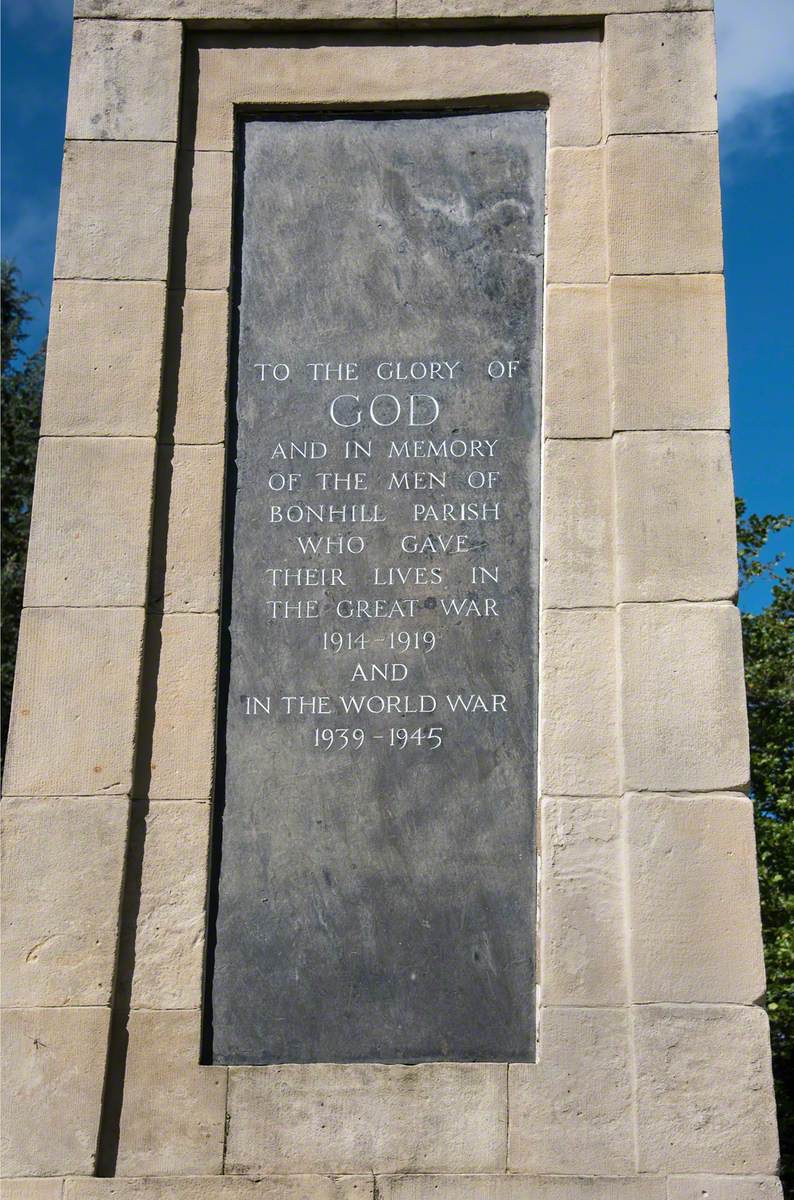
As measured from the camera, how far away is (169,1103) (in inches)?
261

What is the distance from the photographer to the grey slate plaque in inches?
271

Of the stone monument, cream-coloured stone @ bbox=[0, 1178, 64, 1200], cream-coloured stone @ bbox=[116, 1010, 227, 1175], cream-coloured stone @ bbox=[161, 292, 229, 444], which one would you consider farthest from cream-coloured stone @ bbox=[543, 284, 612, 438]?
cream-coloured stone @ bbox=[0, 1178, 64, 1200]

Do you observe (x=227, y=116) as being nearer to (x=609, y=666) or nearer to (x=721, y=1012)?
(x=609, y=666)

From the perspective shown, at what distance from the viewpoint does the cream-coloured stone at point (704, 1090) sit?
6.43 metres

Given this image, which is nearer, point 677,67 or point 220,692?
point 220,692

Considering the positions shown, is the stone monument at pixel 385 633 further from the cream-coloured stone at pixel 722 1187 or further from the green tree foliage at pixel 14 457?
the green tree foliage at pixel 14 457

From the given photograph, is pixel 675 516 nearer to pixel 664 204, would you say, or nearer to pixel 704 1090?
pixel 664 204

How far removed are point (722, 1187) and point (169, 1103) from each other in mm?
2587

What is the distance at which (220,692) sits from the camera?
729 centimetres

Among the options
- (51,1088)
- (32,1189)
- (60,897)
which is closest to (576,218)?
(60,897)

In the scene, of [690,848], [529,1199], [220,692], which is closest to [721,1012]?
[690,848]

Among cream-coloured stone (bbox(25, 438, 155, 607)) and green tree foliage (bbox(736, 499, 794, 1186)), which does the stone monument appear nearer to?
cream-coloured stone (bbox(25, 438, 155, 607))

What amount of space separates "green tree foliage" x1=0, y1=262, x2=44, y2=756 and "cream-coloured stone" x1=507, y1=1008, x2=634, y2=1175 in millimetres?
15024

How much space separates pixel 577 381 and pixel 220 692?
257 centimetres
